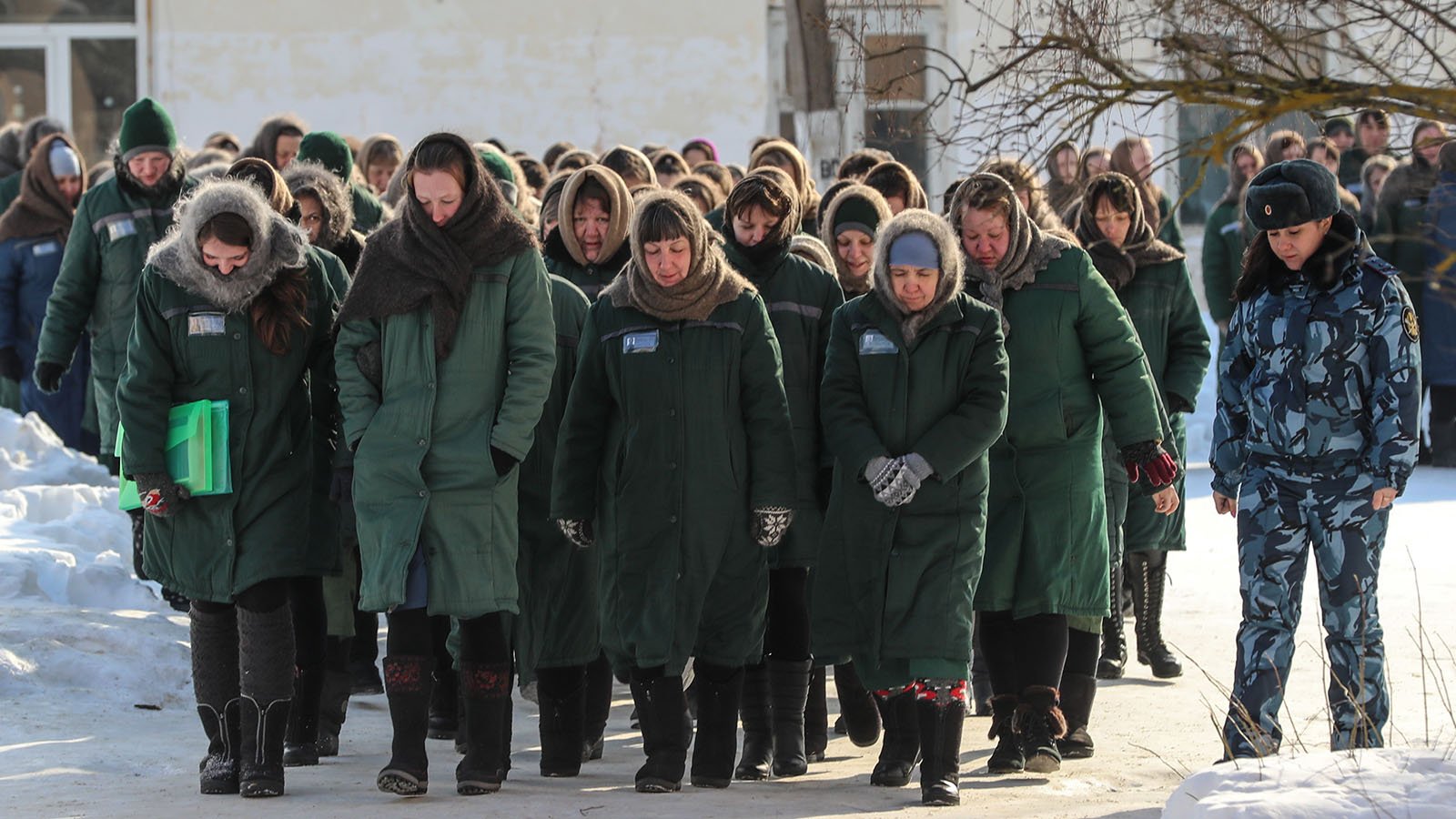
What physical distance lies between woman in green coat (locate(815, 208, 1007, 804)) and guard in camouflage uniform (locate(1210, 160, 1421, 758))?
0.83 meters

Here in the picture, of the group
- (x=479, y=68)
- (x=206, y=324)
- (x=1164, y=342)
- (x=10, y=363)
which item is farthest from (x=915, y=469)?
(x=479, y=68)

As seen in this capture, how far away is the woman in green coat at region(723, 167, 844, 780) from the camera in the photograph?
738 centimetres

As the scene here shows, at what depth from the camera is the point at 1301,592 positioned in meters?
6.85

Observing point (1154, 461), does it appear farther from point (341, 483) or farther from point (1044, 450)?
point (341, 483)

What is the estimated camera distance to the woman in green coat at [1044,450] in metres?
7.34

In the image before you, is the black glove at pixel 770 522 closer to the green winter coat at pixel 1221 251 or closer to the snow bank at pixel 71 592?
the snow bank at pixel 71 592

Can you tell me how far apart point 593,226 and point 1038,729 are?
2.35 meters

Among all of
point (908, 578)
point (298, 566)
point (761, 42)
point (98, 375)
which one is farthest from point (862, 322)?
point (761, 42)

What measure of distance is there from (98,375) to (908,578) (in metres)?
4.56

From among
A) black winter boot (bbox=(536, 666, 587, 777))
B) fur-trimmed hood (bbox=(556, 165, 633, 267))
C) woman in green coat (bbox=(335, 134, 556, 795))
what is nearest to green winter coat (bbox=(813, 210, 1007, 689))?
black winter boot (bbox=(536, 666, 587, 777))

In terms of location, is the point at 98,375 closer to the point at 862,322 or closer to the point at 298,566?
the point at 298,566

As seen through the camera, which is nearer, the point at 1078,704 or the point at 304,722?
the point at 304,722

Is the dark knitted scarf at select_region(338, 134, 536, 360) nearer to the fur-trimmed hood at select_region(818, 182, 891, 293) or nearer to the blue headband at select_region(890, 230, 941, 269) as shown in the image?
the blue headband at select_region(890, 230, 941, 269)

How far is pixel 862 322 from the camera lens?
714 centimetres
